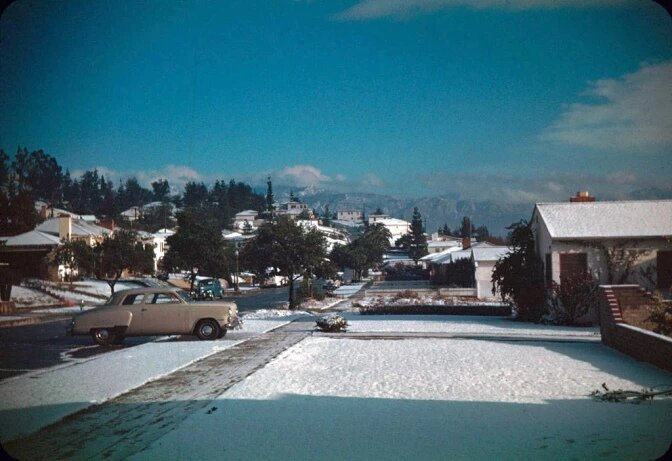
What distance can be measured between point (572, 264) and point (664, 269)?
123 inches

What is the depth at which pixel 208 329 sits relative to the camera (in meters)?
17.8

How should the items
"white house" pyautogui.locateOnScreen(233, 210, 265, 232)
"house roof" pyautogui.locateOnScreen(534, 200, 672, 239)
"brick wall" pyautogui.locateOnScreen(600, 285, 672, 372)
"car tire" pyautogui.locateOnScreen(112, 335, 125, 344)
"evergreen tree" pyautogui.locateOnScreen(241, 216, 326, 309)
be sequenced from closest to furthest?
"brick wall" pyautogui.locateOnScreen(600, 285, 672, 372) → "car tire" pyautogui.locateOnScreen(112, 335, 125, 344) → "house roof" pyautogui.locateOnScreen(534, 200, 672, 239) → "evergreen tree" pyautogui.locateOnScreen(241, 216, 326, 309) → "white house" pyautogui.locateOnScreen(233, 210, 265, 232)

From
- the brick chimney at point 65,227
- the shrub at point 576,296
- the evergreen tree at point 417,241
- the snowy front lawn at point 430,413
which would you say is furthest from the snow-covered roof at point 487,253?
the evergreen tree at point 417,241

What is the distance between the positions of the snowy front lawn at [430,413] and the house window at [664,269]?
31.9 feet

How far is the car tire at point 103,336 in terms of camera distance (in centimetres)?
1717

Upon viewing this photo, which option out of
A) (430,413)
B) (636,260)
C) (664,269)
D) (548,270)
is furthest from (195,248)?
(430,413)

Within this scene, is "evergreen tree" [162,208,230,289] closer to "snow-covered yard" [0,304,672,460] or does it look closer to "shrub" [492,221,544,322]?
"shrub" [492,221,544,322]

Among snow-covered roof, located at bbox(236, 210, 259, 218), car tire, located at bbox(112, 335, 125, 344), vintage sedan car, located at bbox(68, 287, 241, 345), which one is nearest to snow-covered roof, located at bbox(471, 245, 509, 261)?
vintage sedan car, located at bbox(68, 287, 241, 345)

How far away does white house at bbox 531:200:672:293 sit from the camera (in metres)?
21.8

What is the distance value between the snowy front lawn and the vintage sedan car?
4933 millimetres

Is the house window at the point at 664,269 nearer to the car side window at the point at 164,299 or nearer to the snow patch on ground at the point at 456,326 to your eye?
the snow patch on ground at the point at 456,326

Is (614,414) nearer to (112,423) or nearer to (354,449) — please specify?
(354,449)

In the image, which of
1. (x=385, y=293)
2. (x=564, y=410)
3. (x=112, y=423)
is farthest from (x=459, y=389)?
(x=385, y=293)

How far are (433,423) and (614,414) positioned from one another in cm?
253
